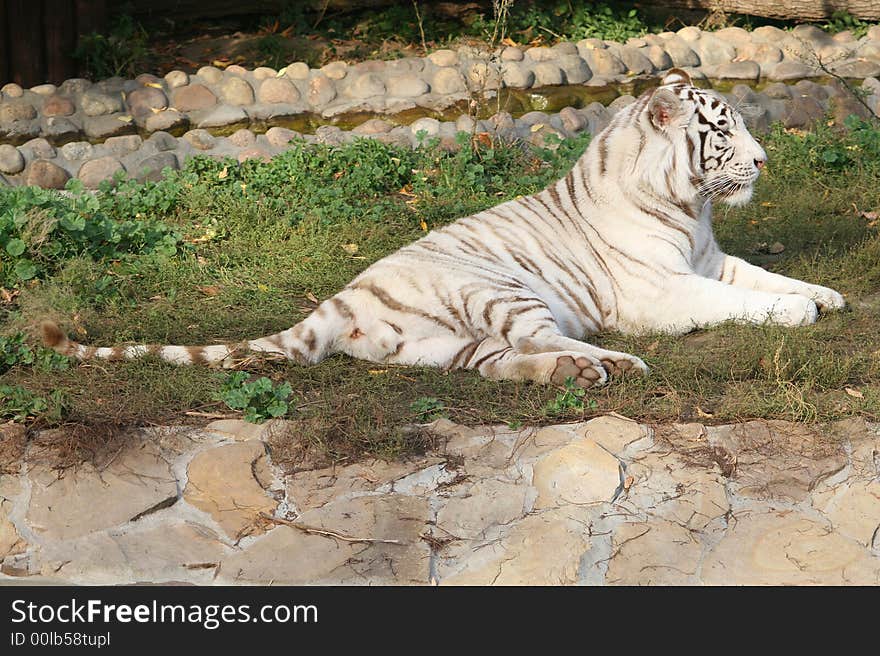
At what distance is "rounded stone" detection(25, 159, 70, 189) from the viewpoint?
7.55m

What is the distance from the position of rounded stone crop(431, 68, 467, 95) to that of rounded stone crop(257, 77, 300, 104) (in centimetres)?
123

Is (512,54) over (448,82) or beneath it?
over

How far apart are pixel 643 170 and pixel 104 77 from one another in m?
5.95

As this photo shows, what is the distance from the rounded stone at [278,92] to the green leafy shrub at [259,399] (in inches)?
204

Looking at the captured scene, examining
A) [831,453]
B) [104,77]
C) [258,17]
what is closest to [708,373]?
[831,453]

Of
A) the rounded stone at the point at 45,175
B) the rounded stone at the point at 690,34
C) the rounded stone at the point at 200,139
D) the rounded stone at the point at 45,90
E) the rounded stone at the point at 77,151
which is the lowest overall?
the rounded stone at the point at 45,175

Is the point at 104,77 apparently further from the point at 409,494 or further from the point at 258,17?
the point at 409,494

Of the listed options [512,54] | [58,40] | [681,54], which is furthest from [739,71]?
[58,40]

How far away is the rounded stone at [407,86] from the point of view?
9359mm

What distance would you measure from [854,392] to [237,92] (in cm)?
619

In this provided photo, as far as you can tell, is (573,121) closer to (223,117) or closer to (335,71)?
(335,71)

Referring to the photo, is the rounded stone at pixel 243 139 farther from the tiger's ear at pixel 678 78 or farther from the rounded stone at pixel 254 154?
the tiger's ear at pixel 678 78

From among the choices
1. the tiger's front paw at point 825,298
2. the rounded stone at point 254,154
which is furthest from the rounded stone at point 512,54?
the tiger's front paw at point 825,298

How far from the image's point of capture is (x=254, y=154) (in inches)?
309
